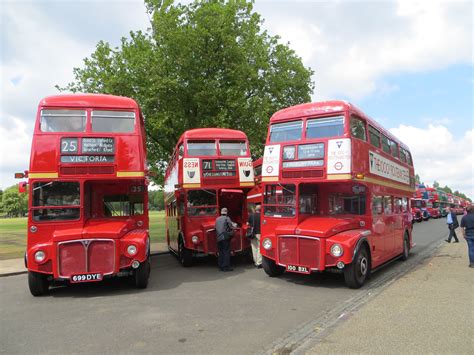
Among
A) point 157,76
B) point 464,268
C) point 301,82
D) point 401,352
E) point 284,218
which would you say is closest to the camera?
point 401,352

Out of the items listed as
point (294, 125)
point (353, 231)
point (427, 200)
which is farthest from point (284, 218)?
point (427, 200)

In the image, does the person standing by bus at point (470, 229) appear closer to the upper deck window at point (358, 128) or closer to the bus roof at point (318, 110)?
the bus roof at point (318, 110)

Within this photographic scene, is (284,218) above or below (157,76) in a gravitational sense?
below

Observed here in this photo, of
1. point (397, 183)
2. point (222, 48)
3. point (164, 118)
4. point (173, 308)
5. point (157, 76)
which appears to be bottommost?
point (173, 308)

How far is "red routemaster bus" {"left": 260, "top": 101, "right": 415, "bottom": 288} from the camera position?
8.62m

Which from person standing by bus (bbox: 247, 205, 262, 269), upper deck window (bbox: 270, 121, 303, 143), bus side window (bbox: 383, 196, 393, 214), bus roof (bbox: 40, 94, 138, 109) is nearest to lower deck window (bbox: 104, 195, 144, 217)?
bus roof (bbox: 40, 94, 138, 109)

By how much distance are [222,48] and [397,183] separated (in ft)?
39.7

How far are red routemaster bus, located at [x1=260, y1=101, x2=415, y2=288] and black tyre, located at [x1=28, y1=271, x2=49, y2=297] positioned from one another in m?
4.91

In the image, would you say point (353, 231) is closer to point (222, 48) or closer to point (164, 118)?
point (164, 118)

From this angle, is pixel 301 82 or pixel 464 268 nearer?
pixel 464 268

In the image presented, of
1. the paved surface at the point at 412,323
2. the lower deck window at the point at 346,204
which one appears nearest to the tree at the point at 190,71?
the lower deck window at the point at 346,204

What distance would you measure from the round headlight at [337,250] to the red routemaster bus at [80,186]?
3.98 m

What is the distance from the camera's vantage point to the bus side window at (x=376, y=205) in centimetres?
975

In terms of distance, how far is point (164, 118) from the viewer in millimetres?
19266
